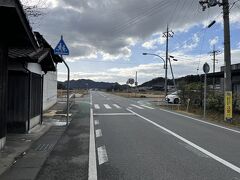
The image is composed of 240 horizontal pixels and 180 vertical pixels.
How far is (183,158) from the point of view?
8516mm

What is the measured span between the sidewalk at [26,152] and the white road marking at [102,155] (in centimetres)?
134

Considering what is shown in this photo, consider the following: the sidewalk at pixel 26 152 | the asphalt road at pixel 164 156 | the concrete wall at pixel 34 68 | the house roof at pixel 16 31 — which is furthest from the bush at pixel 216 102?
the house roof at pixel 16 31

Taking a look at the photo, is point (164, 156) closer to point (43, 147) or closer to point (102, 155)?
point (102, 155)

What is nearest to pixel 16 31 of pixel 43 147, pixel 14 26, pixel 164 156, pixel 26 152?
pixel 14 26

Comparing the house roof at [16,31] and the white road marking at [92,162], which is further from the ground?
the house roof at [16,31]

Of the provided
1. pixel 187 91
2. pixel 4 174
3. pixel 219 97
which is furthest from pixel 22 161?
pixel 187 91

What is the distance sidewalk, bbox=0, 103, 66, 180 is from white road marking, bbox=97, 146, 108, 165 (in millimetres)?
1343

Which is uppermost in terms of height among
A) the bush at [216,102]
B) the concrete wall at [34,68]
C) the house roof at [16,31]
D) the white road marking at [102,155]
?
the house roof at [16,31]

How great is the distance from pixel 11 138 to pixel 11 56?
2667mm

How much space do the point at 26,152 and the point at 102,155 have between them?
2.04 metres

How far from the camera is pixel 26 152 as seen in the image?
921 centimetres

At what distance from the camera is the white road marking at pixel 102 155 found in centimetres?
821

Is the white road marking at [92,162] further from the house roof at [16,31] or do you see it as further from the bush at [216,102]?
the bush at [216,102]

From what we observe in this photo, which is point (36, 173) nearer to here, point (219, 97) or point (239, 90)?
point (219, 97)
